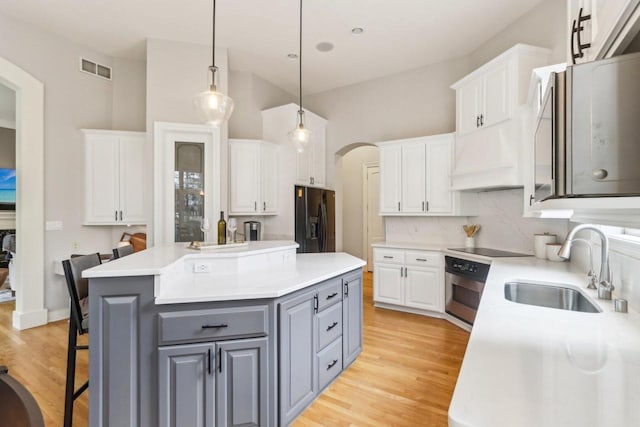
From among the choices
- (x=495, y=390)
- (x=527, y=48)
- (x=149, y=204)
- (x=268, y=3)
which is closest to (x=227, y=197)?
(x=149, y=204)

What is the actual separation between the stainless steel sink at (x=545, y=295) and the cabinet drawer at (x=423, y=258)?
1.88m

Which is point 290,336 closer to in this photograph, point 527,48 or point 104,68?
point 527,48

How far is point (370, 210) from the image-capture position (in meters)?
6.93

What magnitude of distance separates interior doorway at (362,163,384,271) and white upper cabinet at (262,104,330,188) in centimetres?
180

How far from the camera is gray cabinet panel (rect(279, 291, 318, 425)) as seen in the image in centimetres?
187

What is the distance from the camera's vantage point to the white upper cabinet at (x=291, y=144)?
476 centimetres

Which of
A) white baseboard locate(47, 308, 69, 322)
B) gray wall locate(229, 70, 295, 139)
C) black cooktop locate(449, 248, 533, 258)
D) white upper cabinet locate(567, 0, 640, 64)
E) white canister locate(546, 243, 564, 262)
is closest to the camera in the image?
white upper cabinet locate(567, 0, 640, 64)

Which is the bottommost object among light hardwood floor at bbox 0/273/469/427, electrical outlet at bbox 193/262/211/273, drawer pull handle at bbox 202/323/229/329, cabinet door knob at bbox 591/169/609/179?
light hardwood floor at bbox 0/273/469/427

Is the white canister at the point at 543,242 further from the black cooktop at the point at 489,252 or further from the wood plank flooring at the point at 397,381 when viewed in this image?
the wood plank flooring at the point at 397,381

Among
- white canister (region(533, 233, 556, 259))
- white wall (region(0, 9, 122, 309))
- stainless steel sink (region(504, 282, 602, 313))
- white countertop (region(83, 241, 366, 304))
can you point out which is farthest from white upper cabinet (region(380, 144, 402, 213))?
white wall (region(0, 9, 122, 309))

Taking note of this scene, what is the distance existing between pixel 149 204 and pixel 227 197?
3.06 ft

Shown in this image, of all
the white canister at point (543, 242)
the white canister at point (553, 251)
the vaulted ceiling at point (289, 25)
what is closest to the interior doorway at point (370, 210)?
the vaulted ceiling at point (289, 25)

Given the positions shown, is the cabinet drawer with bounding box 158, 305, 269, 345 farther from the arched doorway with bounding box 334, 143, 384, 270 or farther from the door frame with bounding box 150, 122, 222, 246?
the arched doorway with bounding box 334, 143, 384, 270

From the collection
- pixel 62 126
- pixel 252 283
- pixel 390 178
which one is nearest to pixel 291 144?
pixel 390 178
